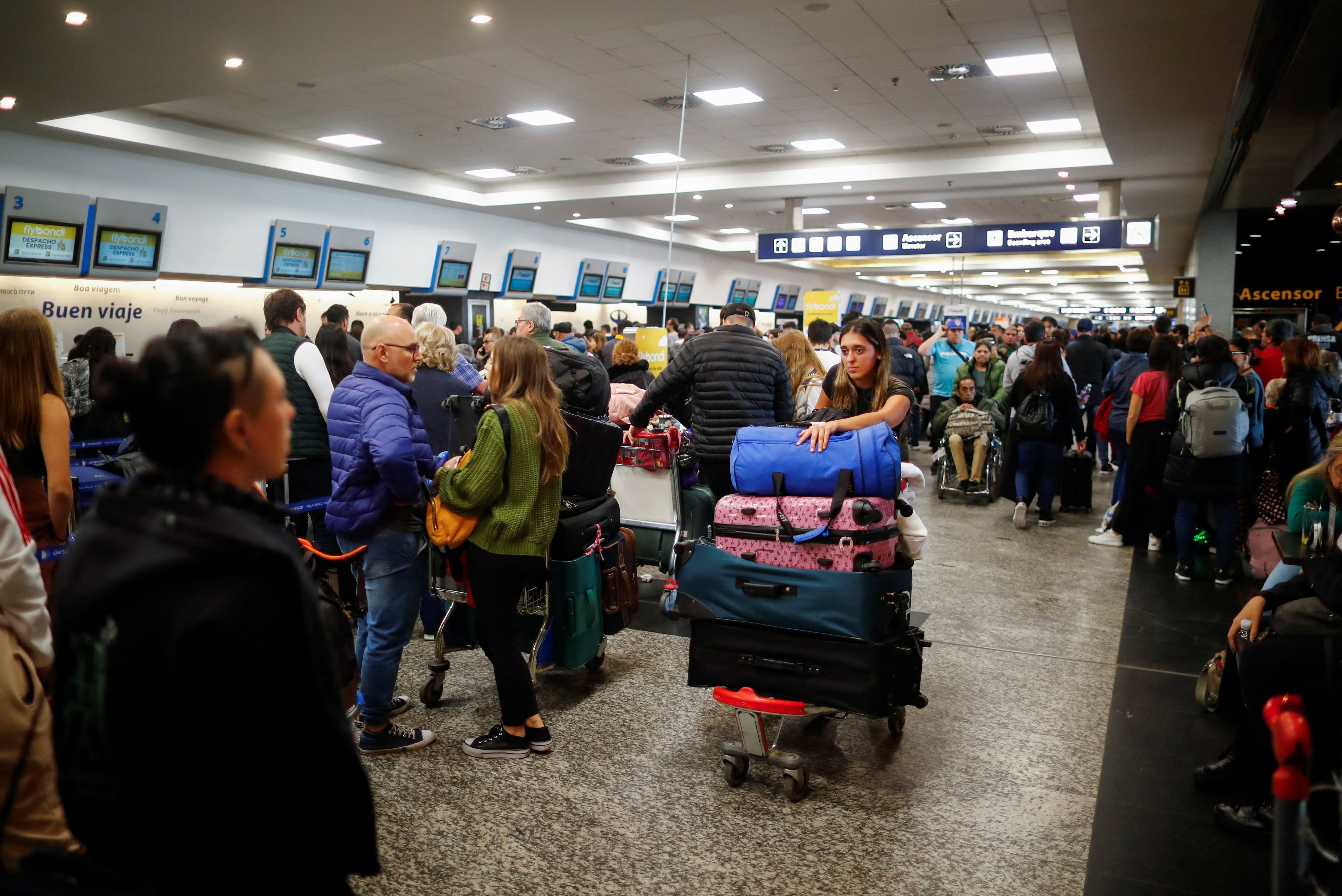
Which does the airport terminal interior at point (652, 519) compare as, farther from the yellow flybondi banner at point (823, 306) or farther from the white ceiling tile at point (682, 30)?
the yellow flybondi banner at point (823, 306)

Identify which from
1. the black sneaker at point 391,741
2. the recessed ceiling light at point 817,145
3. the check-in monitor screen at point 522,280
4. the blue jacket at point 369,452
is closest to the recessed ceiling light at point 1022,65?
the recessed ceiling light at point 817,145

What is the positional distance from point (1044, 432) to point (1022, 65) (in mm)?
3474

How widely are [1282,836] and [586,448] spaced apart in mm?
2979

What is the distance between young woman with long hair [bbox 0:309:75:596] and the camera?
296 cm

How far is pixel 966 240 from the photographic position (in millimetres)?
12336

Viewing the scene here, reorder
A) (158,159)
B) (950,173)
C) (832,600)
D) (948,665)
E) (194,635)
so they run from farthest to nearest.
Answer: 1. (950,173)
2. (158,159)
3. (948,665)
4. (832,600)
5. (194,635)

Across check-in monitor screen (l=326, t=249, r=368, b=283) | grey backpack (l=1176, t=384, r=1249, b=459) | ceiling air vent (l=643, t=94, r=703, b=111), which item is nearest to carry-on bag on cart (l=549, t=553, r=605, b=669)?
grey backpack (l=1176, t=384, r=1249, b=459)

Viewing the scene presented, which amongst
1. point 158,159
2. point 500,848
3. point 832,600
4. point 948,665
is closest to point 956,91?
point 948,665

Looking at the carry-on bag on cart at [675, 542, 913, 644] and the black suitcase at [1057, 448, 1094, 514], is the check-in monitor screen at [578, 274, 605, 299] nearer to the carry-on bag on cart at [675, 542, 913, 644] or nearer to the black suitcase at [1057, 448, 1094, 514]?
the black suitcase at [1057, 448, 1094, 514]

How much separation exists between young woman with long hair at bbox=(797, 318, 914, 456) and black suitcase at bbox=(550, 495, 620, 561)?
3.80ft

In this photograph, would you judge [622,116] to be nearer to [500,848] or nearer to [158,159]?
[158,159]

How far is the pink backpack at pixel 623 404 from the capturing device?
5.82 metres

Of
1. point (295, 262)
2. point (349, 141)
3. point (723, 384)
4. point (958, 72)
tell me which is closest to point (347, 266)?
point (295, 262)

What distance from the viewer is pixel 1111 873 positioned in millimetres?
2760
